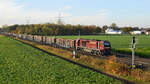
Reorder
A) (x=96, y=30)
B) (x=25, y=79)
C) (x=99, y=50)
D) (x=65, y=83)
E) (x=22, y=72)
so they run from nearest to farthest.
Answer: (x=65, y=83)
(x=25, y=79)
(x=22, y=72)
(x=99, y=50)
(x=96, y=30)

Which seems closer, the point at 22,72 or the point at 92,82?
the point at 92,82

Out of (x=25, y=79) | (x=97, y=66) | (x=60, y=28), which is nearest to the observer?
(x=25, y=79)

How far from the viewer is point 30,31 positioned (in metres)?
117

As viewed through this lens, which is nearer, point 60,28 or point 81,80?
point 81,80

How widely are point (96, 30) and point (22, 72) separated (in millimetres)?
141464

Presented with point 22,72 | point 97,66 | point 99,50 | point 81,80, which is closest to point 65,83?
point 81,80

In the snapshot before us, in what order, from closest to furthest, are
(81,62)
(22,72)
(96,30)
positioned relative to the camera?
(22,72) < (81,62) < (96,30)

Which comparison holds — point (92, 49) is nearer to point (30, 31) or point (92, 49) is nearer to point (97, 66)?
point (97, 66)

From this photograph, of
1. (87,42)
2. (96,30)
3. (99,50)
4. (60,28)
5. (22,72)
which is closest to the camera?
(22,72)

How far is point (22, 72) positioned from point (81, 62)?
424 inches

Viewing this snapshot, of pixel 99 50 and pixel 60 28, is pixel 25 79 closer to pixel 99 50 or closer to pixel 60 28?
pixel 99 50

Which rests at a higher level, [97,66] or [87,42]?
[87,42]

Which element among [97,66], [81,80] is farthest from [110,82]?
[97,66]

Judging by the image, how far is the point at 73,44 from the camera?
4362 cm
